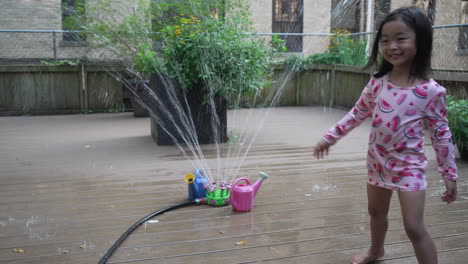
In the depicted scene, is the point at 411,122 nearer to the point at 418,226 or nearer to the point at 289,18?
the point at 418,226

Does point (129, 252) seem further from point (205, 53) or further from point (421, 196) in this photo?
point (205, 53)

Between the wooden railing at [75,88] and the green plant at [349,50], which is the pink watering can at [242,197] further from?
the green plant at [349,50]

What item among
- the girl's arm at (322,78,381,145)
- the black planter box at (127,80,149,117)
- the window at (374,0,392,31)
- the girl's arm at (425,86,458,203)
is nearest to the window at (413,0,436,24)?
the window at (374,0,392,31)

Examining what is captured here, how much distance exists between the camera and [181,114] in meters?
5.09

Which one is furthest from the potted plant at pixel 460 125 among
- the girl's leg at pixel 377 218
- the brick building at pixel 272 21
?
the brick building at pixel 272 21

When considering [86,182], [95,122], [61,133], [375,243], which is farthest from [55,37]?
[375,243]

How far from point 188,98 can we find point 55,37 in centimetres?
478

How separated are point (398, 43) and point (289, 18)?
10.1 metres

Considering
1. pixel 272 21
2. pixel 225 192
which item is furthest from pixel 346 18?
pixel 225 192

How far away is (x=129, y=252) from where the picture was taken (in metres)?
2.19

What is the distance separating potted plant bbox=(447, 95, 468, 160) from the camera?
4089 mm

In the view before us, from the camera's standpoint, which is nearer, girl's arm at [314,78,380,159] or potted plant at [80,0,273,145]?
girl's arm at [314,78,380,159]

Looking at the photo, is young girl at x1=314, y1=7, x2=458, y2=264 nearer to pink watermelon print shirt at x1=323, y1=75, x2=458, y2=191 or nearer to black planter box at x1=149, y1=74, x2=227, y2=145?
pink watermelon print shirt at x1=323, y1=75, x2=458, y2=191

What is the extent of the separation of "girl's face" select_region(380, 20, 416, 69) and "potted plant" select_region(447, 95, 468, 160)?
276 cm
